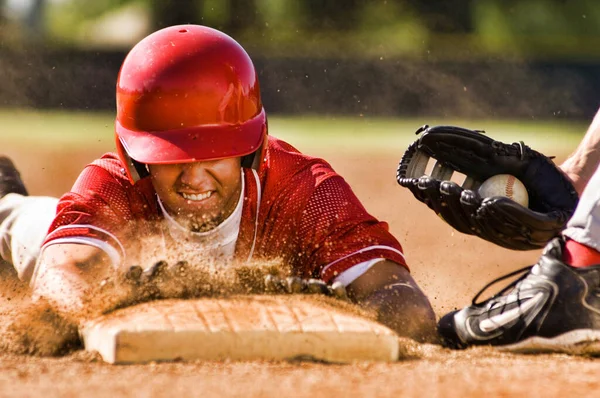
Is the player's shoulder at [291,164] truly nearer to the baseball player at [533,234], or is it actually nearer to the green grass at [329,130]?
the baseball player at [533,234]

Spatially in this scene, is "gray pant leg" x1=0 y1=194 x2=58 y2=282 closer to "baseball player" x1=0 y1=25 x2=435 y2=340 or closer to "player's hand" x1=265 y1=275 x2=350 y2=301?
"baseball player" x1=0 y1=25 x2=435 y2=340

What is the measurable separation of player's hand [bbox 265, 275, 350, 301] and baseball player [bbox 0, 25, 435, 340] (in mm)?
144

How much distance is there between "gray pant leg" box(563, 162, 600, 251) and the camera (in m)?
2.95

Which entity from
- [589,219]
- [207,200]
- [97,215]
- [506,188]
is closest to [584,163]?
[506,188]

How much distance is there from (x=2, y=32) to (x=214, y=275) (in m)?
18.0

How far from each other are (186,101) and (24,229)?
4.66ft

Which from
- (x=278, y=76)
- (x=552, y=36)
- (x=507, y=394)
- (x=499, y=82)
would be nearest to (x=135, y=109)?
(x=507, y=394)

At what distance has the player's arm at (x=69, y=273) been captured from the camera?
3.18 meters

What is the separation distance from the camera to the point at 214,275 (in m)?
3.28

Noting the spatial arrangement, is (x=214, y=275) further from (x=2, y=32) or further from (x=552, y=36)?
(x=552, y=36)

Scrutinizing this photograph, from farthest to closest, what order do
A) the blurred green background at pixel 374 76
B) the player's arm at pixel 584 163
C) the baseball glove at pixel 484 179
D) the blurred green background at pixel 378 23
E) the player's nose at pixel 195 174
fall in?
the blurred green background at pixel 378 23 → the blurred green background at pixel 374 76 → the player's arm at pixel 584 163 → the player's nose at pixel 195 174 → the baseball glove at pixel 484 179

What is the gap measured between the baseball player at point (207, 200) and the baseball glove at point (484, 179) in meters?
0.27

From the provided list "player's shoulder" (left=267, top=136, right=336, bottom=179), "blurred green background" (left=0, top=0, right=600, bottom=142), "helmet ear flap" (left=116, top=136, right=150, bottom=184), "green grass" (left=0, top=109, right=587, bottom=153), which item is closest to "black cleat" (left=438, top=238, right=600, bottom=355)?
"player's shoulder" (left=267, top=136, right=336, bottom=179)

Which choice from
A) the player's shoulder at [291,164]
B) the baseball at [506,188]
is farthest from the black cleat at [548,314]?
the player's shoulder at [291,164]
